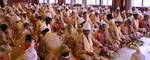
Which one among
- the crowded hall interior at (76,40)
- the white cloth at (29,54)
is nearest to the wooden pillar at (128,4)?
the crowded hall interior at (76,40)

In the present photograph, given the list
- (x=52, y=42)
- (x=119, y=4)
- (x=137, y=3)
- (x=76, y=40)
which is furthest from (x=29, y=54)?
(x=137, y=3)

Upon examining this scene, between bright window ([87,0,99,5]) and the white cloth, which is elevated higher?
the white cloth

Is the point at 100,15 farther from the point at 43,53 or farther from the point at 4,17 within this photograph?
the point at 43,53

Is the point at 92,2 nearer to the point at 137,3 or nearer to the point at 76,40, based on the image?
the point at 137,3

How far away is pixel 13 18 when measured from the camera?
27.6ft

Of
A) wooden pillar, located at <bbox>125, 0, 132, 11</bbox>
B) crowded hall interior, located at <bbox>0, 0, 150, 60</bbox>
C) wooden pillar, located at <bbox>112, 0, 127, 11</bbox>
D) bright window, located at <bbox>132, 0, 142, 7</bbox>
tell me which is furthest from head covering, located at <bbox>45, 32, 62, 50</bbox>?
bright window, located at <bbox>132, 0, 142, 7</bbox>

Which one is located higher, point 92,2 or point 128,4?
point 128,4

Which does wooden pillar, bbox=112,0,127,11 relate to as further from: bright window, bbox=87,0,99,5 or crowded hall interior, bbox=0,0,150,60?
crowded hall interior, bbox=0,0,150,60

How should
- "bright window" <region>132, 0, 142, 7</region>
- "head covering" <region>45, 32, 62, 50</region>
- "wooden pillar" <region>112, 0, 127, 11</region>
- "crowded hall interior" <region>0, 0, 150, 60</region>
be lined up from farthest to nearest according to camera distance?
1. "bright window" <region>132, 0, 142, 7</region>
2. "wooden pillar" <region>112, 0, 127, 11</region>
3. "head covering" <region>45, 32, 62, 50</region>
4. "crowded hall interior" <region>0, 0, 150, 60</region>

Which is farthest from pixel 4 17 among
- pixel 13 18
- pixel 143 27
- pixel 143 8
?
pixel 143 8

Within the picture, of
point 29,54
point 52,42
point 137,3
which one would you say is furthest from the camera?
point 137,3

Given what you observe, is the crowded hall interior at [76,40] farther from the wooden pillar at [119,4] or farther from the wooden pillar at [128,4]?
the wooden pillar at [119,4]

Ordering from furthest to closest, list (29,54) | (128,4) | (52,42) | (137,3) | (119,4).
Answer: (137,3) → (119,4) → (128,4) → (52,42) → (29,54)

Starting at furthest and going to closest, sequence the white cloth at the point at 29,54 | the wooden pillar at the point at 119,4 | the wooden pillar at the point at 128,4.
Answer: the wooden pillar at the point at 119,4, the wooden pillar at the point at 128,4, the white cloth at the point at 29,54
